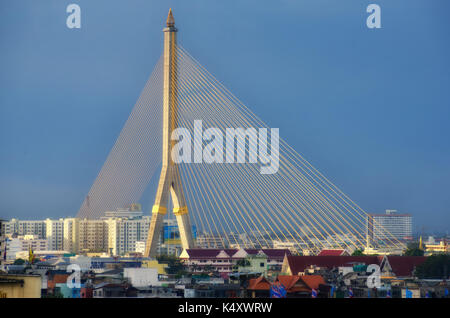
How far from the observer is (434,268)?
10258 mm

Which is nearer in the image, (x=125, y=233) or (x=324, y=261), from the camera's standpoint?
(x=324, y=261)

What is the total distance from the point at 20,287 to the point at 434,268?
6239 mm

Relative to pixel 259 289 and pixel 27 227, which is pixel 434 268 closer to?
pixel 259 289

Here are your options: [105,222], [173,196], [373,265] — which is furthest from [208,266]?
[105,222]

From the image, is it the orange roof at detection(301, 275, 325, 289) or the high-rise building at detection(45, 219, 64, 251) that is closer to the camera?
the orange roof at detection(301, 275, 325, 289)

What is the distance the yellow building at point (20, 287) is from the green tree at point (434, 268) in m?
5.70

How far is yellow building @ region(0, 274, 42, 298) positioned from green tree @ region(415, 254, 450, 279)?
5.70 metres

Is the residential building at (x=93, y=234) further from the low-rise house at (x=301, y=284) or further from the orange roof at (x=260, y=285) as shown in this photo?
the orange roof at (x=260, y=285)

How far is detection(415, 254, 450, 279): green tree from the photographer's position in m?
10.0

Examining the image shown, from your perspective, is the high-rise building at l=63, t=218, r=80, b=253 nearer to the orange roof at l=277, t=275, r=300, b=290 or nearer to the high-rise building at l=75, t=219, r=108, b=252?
the high-rise building at l=75, t=219, r=108, b=252

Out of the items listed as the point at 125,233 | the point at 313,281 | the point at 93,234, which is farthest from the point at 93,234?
the point at 313,281

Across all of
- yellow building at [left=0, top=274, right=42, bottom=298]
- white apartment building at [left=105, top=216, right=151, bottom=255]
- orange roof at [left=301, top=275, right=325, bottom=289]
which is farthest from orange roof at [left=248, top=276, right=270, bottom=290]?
white apartment building at [left=105, top=216, right=151, bottom=255]
